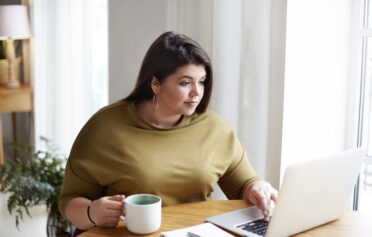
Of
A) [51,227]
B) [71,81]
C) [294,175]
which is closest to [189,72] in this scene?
[294,175]

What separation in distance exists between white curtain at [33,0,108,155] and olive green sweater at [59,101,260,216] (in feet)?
6.10

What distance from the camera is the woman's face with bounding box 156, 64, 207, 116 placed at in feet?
4.96

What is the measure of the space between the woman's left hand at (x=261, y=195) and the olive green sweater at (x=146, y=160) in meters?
0.09

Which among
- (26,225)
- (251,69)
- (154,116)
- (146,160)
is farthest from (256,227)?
(26,225)

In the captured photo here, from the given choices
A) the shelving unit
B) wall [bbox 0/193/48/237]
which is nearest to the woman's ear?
wall [bbox 0/193/48/237]

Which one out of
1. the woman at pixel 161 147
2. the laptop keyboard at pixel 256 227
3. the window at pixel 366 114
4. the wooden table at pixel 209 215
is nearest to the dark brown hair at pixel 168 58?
the woman at pixel 161 147

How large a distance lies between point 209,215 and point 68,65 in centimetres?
235

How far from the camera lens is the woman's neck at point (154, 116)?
5.26 feet

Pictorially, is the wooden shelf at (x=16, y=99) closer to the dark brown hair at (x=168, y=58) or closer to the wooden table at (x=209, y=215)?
the dark brown hair at (x=168, y=58)

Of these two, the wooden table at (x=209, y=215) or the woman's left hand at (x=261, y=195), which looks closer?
the wooden table at (x=209, y=215)

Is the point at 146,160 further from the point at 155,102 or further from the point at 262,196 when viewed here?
the point at 262,196

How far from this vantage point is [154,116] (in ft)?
5.28

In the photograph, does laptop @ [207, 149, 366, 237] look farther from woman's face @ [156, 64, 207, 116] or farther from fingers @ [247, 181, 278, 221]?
woman's face @ [156, 64, 207, 116]

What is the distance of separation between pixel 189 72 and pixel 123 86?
3.82 feet
